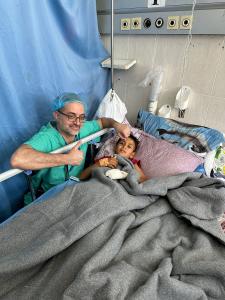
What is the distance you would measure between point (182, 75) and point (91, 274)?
57.0 inches

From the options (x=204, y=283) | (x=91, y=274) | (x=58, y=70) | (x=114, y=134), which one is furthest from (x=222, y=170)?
(x=58, y=70)

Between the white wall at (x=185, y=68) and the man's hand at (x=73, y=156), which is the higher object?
the white wall at (x=185, y=68)

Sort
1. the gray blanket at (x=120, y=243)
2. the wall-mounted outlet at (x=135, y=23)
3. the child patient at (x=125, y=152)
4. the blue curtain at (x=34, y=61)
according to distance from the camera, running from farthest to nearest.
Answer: the wall-mounted outlet at (x=135, y=23), the child patient at (x=125, y=152), the blue curtain at (x=34, y=61), the gray blanket at (x=120, y=243)

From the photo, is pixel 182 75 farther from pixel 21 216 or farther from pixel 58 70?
pixel 21 216

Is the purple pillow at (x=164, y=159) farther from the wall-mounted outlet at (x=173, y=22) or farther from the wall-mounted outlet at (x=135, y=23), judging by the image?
the wall-mounted outlet at (x=135, y=23)

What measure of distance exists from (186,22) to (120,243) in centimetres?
142

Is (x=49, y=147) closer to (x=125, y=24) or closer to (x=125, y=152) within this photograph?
(x=125, y=152)

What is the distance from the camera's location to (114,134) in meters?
1.70

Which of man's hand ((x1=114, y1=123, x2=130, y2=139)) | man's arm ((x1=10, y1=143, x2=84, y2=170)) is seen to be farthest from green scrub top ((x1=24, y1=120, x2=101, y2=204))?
man's hand ((x1=114, y1=123, x2=130, y2=139))

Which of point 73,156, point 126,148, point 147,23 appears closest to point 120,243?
point 73,156

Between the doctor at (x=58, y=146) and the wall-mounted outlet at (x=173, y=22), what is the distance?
752mm

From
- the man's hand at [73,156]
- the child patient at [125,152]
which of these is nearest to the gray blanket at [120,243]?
the man's hand at [73,156]

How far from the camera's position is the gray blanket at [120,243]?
29.0 inches

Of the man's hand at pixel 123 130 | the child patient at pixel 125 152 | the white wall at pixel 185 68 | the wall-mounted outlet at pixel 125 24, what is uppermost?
the wall-mounted outlet at pixel 125 24
